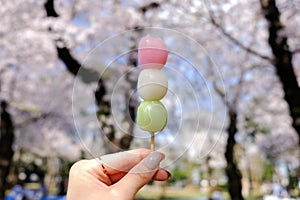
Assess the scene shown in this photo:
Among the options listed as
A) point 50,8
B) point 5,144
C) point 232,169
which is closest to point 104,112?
point 50,8

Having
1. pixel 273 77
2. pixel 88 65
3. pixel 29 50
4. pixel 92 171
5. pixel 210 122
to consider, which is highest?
pixel 29 50

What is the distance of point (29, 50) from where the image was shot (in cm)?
991

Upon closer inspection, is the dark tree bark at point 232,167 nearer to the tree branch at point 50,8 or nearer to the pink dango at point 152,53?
the tree branch at point 50,8

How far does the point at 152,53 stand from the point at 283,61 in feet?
16.7

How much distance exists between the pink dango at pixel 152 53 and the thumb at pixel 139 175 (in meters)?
0.26

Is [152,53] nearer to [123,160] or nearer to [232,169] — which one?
[123,160]

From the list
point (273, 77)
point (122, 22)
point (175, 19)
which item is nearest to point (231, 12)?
point (175, 19)

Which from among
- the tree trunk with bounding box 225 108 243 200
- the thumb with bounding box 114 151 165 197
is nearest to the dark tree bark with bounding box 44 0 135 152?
the thumb with bounding box 114 151 165 197

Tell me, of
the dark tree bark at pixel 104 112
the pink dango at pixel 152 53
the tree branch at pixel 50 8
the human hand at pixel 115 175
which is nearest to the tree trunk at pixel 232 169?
the tree branch at pixel 50 8

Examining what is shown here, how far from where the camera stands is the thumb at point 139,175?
3.68ft

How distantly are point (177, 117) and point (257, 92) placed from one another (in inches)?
458

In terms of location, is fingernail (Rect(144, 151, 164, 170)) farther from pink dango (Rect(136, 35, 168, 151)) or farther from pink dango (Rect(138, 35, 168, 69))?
pink dango (Rect(138, 35, 168, 69))

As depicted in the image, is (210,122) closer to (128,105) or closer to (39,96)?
(128,105)

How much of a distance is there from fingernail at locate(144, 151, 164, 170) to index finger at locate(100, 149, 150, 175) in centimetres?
3
